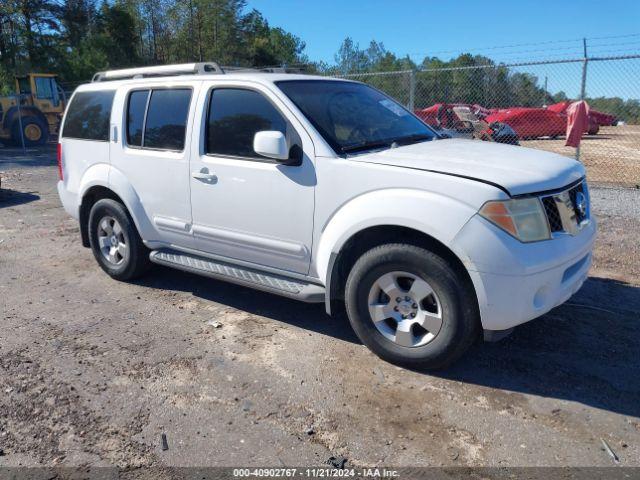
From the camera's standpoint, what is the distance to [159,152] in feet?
15.8

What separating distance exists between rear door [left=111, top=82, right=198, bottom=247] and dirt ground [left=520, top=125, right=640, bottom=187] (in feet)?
27.9

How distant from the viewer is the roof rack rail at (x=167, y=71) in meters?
4.84

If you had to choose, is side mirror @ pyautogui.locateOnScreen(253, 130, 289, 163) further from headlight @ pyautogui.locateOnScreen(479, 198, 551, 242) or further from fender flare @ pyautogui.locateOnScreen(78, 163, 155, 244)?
fender flare @ pyautogui.locateOnScreen(78, 163, 155, 244)

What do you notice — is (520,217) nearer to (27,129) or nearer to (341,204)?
(341,204)

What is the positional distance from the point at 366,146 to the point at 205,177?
52.0 inches

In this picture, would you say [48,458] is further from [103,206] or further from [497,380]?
[103,206]

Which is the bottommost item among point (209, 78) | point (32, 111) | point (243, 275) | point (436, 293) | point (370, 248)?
point (243, 275)

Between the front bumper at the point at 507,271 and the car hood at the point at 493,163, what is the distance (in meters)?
0.31

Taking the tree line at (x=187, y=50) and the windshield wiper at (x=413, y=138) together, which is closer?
the windshield wiper at (x=413, y=138)

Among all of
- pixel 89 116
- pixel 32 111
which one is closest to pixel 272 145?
pixel 89 116

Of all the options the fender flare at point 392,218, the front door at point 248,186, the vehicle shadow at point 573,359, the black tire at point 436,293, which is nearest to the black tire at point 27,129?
the front door at point 248,186

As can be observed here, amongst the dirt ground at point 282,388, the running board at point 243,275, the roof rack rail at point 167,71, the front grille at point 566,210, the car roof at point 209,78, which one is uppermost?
the roof rack rail at point 167,71

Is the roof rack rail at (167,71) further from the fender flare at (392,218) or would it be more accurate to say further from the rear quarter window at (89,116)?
the fender flare at (392,218)

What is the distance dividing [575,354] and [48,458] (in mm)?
3331
